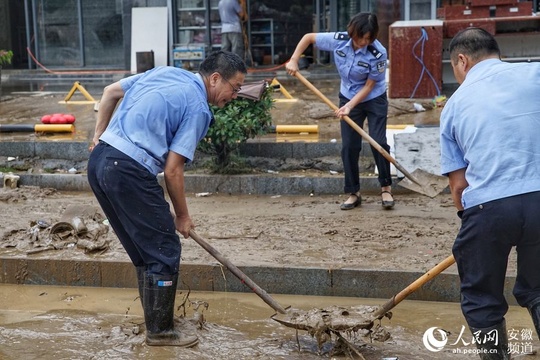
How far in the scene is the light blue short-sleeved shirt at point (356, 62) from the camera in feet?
25.6

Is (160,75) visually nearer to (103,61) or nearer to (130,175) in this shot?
(130,175)

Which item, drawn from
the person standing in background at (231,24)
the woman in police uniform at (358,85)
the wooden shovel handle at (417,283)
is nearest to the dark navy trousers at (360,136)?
the woman in police uniform at (358,85)

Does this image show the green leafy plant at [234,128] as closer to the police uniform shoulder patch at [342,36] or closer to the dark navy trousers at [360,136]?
the dark navy trousers at [360,136]

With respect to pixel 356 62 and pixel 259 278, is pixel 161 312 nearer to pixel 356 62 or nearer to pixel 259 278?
pixel 259 278

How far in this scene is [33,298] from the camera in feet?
21.0

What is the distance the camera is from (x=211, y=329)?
5.58 m

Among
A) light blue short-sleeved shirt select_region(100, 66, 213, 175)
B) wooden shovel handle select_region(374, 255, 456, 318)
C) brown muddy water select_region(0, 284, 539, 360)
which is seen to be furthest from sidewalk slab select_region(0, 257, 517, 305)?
light blue short-sleeved shirt select_region(100, 66, 213, 175)

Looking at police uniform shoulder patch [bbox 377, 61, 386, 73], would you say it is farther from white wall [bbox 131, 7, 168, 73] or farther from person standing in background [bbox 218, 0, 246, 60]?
white wall [bbox 131, 7, 168, 73]

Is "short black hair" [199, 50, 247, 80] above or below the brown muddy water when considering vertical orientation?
above

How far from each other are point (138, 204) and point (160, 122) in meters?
0.50

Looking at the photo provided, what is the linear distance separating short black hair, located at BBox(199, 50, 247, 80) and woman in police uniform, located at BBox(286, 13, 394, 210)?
2.82 meters

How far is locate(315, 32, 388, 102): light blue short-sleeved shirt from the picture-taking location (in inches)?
308

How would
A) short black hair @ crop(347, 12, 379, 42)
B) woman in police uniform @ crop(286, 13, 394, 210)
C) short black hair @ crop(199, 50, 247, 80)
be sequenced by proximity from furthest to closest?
1. woman in police uniform @ crop(286, 13, 394, 210)
2. short black hair @ crop(347, 12, 379, 42)
3. short black hair @ crop(199, 50, 247, 80)

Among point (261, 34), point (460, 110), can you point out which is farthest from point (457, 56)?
point (261, 34)
